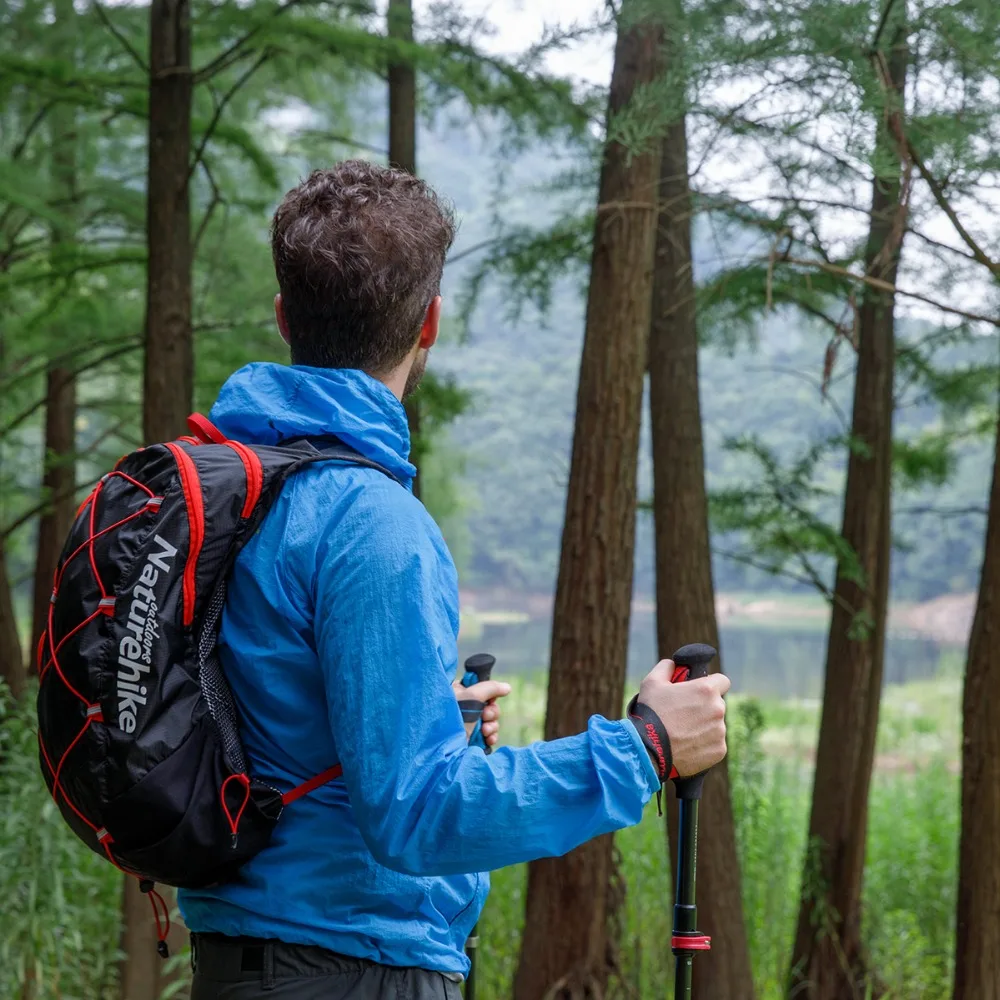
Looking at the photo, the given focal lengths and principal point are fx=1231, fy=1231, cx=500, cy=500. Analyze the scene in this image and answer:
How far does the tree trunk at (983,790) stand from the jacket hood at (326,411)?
326cm

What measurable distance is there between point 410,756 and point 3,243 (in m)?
9.24

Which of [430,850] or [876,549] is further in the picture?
[876,549]

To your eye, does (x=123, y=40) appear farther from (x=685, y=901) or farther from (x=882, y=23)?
(x=685, y=901)

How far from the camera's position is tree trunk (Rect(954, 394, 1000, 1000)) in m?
4.20

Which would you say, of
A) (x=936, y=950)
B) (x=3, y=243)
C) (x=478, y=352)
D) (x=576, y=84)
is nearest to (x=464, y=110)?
(x=576, y=84)

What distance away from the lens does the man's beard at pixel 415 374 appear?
162 centimetres

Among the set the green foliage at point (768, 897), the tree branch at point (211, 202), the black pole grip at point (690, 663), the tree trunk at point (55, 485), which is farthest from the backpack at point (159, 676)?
the tree trunk at point (55, 485)

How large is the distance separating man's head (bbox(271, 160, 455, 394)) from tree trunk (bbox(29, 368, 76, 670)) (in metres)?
8.53

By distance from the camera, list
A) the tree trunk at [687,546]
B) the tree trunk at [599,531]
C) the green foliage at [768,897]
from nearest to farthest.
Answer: the tree trunk at [599,531] → the tree trunk at [687,546] → the green foliage at [768,897]

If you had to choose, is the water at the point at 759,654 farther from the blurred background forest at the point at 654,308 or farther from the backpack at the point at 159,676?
the backpack at the point at 159,676

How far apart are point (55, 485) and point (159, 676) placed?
31.3 feet

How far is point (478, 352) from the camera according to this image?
4759cm

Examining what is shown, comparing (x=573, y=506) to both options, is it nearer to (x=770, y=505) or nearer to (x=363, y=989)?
(x=770, y=505)

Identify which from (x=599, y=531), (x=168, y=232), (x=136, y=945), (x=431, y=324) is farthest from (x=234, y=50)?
(x=431, y=324)
